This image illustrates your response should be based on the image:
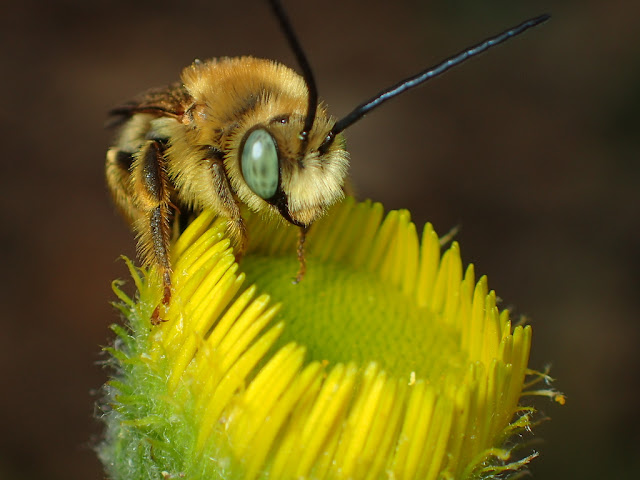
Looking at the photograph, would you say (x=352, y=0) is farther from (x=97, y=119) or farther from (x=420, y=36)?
(x=97, y=119)

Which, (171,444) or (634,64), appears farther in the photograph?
(634,64)

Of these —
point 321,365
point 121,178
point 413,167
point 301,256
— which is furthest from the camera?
point 413,167

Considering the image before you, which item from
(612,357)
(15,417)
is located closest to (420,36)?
(612,357)

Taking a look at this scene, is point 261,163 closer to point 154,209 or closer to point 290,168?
point 290,168

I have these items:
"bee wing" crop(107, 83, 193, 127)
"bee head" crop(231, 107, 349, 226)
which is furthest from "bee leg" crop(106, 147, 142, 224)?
"bee head" crop(231, 107, 349, 226)

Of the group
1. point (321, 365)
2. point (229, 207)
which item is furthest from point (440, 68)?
point (321, 365)

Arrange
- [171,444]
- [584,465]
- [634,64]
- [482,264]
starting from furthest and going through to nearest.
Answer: [634,64] → [482,264] → [584,465] → [171,444]
